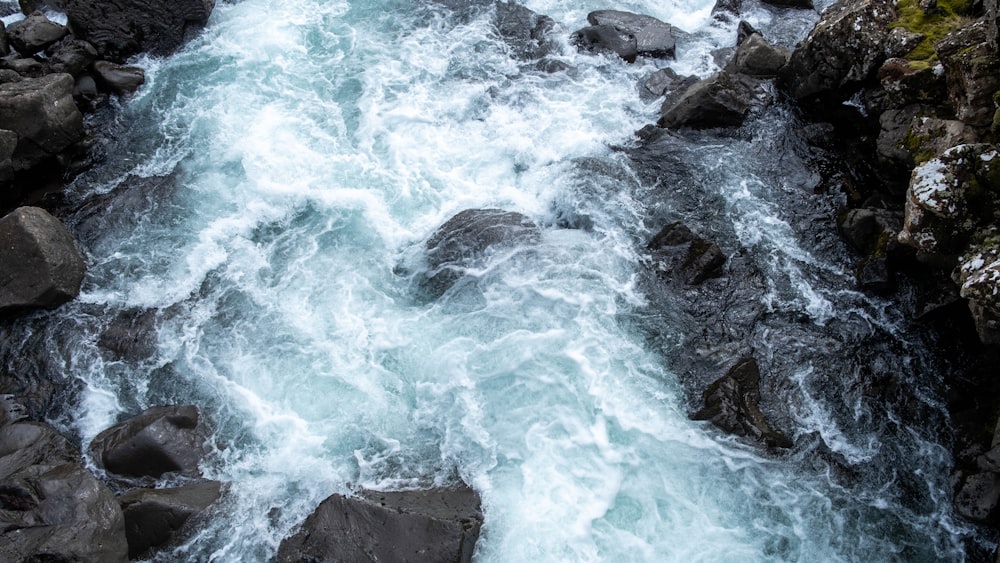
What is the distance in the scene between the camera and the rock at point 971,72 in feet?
35.8

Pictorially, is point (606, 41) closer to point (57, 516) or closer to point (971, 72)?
point (971, 72)

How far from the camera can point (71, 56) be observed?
16.5 metres

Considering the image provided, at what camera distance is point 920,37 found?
43.9ft

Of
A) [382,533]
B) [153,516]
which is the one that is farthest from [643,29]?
[153,516]

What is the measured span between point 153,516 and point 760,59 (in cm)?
1628

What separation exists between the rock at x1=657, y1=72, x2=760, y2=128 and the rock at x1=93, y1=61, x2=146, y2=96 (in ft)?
44.4

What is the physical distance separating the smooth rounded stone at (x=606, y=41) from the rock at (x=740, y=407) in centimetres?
1022

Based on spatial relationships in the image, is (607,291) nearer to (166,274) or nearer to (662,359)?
(662,359)

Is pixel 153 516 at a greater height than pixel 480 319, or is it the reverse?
pixel 480 319

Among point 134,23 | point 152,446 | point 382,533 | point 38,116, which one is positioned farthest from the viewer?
point 134,23

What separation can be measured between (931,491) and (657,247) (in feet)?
19.8

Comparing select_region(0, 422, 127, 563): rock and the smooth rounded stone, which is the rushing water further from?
select_region(0, 422, 127, 563): rock

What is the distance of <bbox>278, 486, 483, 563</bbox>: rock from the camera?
8.72 m

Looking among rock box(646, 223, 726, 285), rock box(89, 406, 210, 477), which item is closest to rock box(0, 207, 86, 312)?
rock box(89, 406, 210, 477)
